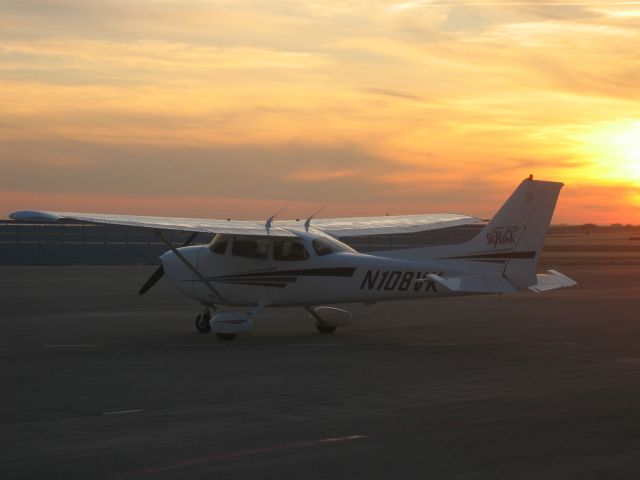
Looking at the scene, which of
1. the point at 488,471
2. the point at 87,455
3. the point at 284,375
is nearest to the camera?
the point at 488,471

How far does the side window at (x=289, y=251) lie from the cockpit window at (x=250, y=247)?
0.20 metres

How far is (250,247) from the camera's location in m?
19.6

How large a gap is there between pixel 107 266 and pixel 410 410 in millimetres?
36166

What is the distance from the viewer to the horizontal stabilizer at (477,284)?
57.0ft

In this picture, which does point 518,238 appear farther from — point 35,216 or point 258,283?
point 35,216

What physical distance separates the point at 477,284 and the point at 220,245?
4.90 m

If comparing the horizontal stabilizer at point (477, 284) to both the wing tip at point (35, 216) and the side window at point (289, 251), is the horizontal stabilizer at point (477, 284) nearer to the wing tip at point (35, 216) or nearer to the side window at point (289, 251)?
the side window at point (289, 251)

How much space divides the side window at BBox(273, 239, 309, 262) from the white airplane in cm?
2

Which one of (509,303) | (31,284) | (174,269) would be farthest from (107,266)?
(174,269)

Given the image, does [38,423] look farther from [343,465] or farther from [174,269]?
[174,269]

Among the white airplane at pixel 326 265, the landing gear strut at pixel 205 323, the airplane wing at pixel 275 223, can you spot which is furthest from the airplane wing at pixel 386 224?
the landing gear strut at pixel 205 323

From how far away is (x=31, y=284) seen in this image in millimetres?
34281

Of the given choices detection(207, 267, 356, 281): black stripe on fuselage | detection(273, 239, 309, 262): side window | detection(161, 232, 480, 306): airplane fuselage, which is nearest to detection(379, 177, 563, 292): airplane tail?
detection(161, 232, 480, 306): airplane fuselage

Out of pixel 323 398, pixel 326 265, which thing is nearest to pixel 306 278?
pixel 326 265
